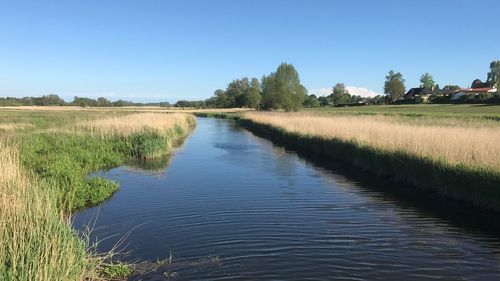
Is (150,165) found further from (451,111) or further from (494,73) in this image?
(494,73)

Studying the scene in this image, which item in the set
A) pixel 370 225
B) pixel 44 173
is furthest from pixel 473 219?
pixel 44 173

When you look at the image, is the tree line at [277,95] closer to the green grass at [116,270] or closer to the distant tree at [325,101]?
the distant tree at [325,101]

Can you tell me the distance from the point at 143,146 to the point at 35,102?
563ft

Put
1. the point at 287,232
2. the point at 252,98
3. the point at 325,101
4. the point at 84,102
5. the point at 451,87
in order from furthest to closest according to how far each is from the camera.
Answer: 1. the point at 84,102
2. the point at 325,101
3. the point at 451,87
4. the point at 252,98
5. the point at 287,232

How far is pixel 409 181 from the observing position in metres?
16.2

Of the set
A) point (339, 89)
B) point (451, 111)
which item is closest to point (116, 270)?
point (451, 111)

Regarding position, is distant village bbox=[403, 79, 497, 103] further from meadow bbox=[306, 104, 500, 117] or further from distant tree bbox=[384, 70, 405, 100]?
meadow bbox=[306, 104, 500, 117]

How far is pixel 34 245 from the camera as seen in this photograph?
6.21m

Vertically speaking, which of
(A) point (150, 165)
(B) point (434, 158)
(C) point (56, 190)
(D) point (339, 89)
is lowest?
(A) point (150, 165)

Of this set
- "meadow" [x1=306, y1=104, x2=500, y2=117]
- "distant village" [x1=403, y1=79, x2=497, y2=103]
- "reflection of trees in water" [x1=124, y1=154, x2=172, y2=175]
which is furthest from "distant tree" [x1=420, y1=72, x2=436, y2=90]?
"reflection of trees in water" [x1=124, y1=154, x2=172, y2=175]

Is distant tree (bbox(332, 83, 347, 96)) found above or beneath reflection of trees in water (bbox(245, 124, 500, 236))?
above

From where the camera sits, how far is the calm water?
8172mm

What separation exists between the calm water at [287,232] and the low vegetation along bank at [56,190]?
50.3 inches

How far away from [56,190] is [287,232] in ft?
19.7
